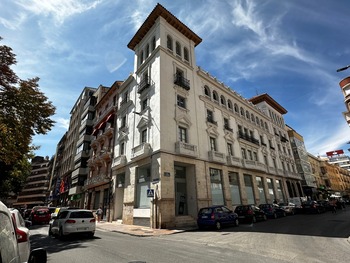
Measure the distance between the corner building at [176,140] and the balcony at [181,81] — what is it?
11 centimetres

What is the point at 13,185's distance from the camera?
2927 centimetres

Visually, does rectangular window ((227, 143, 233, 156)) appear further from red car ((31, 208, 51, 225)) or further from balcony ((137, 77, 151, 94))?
red car ((31, 208, 51, 225))

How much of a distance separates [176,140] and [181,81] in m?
7.09

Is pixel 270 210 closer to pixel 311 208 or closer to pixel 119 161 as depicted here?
pixel 311 208

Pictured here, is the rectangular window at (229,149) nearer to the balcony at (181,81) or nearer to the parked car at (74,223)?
the balcony at (181,81)

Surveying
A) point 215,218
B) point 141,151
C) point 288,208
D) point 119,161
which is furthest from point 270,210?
point 119,161

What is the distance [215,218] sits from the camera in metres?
13.9

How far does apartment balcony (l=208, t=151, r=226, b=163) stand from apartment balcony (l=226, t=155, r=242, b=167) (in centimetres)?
144

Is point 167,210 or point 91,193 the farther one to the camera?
point 91,193

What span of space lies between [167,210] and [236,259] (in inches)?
393

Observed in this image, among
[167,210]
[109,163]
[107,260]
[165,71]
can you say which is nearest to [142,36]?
[165,71]

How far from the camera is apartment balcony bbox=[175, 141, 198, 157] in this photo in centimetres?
1808

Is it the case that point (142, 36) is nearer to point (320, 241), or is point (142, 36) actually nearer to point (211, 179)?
point (211, 179)

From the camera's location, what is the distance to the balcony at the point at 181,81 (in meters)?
21.6
